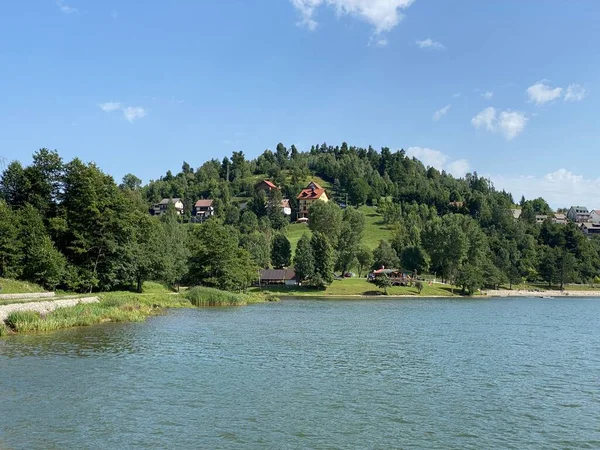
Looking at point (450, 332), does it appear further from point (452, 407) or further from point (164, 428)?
point (164, 428)

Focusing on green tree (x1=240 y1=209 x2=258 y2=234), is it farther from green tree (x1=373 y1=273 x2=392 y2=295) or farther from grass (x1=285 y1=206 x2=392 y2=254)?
Result: green tree (x1=373 y1=273 x2=392 y2=295)

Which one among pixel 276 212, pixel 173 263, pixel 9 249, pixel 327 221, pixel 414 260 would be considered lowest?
pixel 173 263

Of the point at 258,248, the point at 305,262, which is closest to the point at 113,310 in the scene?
the point at 305,262

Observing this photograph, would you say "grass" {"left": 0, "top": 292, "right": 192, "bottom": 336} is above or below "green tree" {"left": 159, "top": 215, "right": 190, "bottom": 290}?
below

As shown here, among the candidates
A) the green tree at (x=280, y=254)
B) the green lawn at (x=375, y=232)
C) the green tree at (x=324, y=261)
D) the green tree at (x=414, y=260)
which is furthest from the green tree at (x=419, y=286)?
the green lawn at (x=375, y=232)

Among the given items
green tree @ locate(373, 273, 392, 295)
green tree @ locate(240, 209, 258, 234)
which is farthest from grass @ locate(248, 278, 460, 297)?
green tree @ locate(240, 209, 258, 234)

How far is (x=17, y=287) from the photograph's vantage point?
56438mm

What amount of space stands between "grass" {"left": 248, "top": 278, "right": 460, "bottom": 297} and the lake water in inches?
2685

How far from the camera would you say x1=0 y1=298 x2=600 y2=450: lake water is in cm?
1766

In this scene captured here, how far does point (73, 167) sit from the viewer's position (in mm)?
71250

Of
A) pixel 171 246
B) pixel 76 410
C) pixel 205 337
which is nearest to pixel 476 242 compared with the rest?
pixel 171 246

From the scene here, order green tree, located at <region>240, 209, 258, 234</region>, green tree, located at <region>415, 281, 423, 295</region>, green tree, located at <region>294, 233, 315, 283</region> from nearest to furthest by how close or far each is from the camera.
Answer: green tree, located at <region>294, 233, 315, 283</region>, green tree, located at <region>415, 281, 423, 295</region>, green tree, located at <region>240, 209, 258, 234</region>

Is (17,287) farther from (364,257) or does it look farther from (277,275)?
(364,257)

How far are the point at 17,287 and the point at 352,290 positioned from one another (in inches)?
2803
